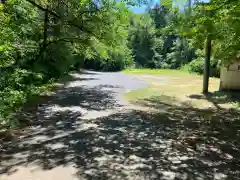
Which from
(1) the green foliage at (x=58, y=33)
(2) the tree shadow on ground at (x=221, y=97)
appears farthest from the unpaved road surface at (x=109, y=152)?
(2) the tree shadow on ground at (x=221, y=97)

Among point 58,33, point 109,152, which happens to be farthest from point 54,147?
point 58,33

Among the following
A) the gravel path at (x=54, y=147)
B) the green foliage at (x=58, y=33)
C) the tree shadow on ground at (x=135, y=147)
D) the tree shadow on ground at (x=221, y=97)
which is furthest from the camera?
the tree shadow on ground at (x=221, y=97)

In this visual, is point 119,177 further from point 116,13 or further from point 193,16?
point 116,13

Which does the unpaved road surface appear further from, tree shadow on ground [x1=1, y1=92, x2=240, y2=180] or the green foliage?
the green foliage

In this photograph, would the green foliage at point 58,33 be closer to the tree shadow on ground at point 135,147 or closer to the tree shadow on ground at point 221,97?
the tree shadow on ground at point 135,147

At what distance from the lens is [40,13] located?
65.8ft

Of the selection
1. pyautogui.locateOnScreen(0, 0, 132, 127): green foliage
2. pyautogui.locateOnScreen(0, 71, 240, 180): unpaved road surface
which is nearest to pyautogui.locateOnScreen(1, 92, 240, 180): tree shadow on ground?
pyautogui.locateOnScreen(0, 71, 240, 180): unpaved road surface

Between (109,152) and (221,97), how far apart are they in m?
11.9

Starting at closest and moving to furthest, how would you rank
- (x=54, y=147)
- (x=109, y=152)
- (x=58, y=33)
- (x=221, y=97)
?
(x=109, y=152) → (x=54, y=147) → (x=221, y=97) → (x=58, y=33)

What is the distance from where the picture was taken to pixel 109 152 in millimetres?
7504

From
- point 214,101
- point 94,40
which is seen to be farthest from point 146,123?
point 94,40

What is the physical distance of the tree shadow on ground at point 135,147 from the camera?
639cm

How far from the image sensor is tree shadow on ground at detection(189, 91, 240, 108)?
16.6 meters

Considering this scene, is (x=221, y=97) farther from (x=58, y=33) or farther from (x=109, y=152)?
(x=109, y=152)
